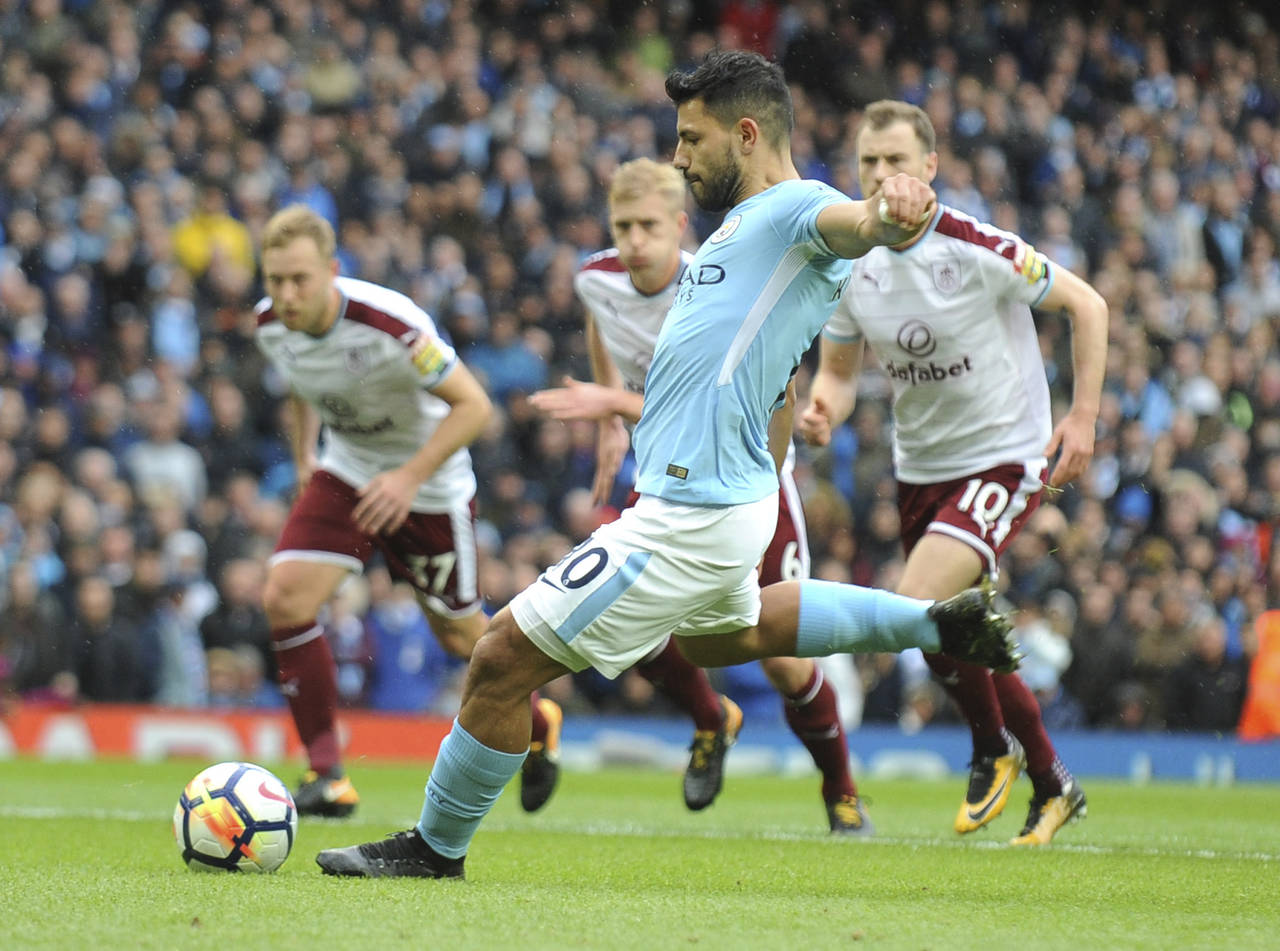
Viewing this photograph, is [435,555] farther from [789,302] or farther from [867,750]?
[867,750]

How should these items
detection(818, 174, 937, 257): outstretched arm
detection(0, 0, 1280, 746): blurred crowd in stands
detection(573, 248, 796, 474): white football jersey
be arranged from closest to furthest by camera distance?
detection(818, 174, 937, 257): outstretched arm → detection(573, 248, 796, 474): white football jersey → detection(0, 0, 1280, 746): blurred crowd in stands

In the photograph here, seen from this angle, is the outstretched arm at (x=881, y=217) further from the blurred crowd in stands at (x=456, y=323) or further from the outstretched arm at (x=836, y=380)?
the blurred crowd in stands at (x=456, y=323)

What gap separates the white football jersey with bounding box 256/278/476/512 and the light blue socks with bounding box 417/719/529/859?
298cm

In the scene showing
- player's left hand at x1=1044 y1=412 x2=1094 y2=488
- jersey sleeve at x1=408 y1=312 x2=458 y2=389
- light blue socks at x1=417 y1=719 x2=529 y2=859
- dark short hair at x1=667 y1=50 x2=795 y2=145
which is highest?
dark short hair at x1=667 y1=50 x2=795 y2=145

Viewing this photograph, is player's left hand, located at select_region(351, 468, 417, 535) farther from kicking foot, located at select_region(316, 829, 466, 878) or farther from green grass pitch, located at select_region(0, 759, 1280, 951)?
kicking foot, located at select_region(316, 829, 466, 878)

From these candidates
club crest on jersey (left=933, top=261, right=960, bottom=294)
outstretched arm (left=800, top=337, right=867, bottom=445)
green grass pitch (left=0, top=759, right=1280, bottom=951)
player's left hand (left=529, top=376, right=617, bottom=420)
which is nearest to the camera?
green grass pitch (left=0, top=759, right=1280, bottom=951)

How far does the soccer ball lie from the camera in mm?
5840

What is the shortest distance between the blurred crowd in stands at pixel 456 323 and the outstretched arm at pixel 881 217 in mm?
9117

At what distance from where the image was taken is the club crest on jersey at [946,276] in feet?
25.0

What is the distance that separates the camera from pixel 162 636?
14.6 metres

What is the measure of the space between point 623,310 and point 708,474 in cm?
325

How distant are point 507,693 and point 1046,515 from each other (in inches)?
428

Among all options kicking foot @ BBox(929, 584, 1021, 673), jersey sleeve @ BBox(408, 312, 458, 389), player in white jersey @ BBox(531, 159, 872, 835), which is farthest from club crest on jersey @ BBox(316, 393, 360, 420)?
kicking foot @ BBox(929, 584, 1021, 673)

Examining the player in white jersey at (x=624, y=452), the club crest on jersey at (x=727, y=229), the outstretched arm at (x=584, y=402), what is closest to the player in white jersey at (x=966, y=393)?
the player in white jersey at (x=624, y=452)
